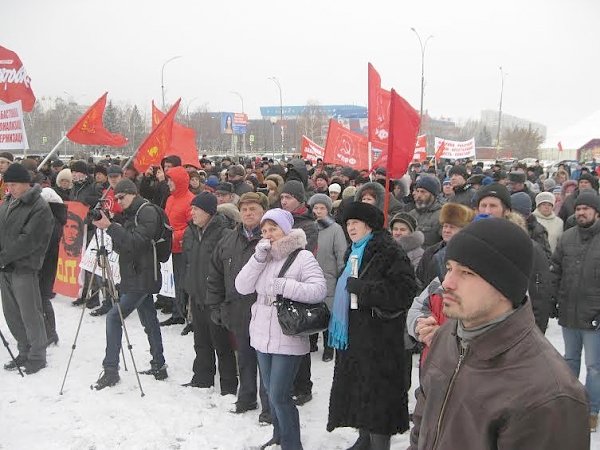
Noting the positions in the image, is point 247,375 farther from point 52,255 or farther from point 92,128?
point 92,128

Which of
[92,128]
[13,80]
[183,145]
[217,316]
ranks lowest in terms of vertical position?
[217,316]

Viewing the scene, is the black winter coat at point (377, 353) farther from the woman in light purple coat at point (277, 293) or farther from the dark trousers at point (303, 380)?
the dark trousers at point (303, 380)

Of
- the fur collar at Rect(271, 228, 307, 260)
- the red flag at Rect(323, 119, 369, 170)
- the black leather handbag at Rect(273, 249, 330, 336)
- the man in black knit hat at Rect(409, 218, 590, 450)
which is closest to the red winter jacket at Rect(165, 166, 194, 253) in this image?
the fur collar at Rect(271, 228, 307, 260)

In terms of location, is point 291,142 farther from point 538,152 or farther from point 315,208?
point 315,208

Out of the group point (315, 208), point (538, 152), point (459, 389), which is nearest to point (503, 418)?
point (459, 389)

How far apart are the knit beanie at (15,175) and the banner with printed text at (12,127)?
17.3ft

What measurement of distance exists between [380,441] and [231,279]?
1.91 m

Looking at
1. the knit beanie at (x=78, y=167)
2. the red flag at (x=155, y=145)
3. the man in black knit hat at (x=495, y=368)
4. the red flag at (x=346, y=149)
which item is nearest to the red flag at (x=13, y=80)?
the knit beanie at (x=78, y=167)

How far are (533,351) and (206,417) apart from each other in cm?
384

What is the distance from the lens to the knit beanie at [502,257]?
1.80m

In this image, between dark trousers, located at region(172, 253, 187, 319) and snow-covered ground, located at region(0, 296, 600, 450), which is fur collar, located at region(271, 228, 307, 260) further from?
dark trousers, located at region(172, 253, 187, 319)

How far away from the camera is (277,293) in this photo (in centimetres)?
395

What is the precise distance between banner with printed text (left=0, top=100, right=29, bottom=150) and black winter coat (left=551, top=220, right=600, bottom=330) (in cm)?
999

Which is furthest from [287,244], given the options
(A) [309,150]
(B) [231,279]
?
(A) [309,150]
